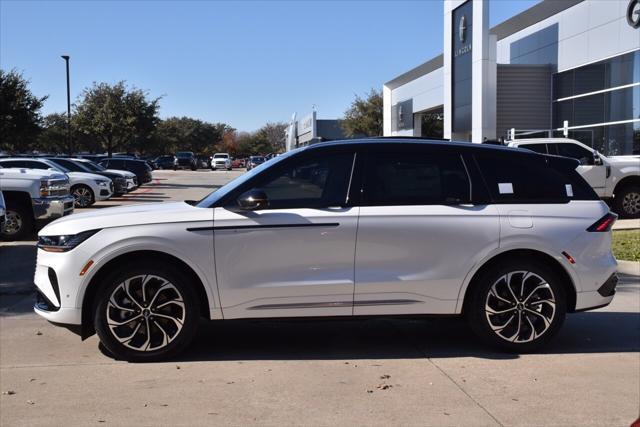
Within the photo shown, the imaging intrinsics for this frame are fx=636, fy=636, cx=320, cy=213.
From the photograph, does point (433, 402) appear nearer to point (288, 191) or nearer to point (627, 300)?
point (288, 191)

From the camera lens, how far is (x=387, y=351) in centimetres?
558

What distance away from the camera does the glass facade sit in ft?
75.0

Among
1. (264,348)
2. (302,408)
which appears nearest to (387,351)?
(264,348)

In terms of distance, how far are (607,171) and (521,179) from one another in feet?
36.7

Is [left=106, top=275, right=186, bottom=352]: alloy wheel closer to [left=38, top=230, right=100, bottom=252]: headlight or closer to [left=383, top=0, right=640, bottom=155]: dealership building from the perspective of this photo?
[left=38, top=230, right=100, bottom=252]: headlight

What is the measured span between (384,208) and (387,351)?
129 centimetres

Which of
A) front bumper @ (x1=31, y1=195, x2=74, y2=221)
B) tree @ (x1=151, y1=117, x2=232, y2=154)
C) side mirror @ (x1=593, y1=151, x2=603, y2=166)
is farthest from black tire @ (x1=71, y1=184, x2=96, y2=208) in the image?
tree @ (x1=151, y1=117, x2=232, y2=154)

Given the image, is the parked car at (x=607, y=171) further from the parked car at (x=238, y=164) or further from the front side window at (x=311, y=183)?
the parked car at (x=238, y=164)

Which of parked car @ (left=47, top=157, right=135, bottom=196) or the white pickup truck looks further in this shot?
parked car @ (left=47, top=157, right=135, bottom=196)

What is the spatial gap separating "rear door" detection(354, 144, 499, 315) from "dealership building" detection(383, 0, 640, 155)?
19.8 meters

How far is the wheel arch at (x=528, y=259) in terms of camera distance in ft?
17.8

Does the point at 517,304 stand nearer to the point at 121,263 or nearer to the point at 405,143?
the point at 405,143

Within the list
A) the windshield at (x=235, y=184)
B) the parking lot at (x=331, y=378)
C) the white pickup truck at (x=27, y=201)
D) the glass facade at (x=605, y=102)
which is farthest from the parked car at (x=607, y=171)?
the windshield at (x=235, y=184)

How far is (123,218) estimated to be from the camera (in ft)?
17.0
